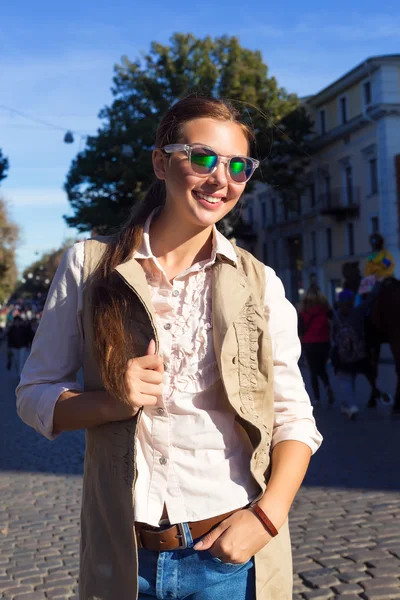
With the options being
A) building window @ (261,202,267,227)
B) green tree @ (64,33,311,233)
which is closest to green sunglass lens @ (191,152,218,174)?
green tree @ (64,33,311,233)

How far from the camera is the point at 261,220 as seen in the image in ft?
201

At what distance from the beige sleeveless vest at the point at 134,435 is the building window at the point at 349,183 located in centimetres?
4382

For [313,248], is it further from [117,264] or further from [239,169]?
[117,264]

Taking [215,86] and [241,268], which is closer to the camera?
[241,268]

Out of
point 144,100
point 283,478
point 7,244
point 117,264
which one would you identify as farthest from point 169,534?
point 7,244

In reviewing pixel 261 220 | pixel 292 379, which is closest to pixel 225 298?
pixel 292 379

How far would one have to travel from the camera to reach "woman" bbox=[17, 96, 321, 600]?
185 cm

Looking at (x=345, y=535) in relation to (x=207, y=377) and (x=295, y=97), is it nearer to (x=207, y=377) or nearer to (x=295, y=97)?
(x=207, y=377)

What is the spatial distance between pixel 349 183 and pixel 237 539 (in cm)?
4491

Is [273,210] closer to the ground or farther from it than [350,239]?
farther from it

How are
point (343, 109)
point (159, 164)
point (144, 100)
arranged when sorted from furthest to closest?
point (343, 109), point (144, 100), point (159, 164)

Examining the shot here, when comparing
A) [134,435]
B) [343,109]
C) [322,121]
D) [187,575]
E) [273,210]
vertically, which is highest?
[322,121]

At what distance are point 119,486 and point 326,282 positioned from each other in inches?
1853

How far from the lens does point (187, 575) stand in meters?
1.89
